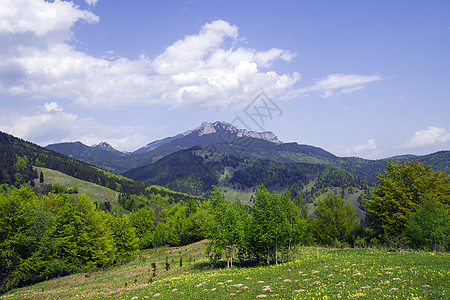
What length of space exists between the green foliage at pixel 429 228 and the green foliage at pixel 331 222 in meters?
22.5

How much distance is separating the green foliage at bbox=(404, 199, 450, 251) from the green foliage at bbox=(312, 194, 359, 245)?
2249 centimetres

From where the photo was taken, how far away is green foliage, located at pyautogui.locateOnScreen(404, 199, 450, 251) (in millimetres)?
42844

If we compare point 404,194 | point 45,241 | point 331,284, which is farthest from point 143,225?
point 331,284

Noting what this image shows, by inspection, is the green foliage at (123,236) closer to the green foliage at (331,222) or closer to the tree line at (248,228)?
the tree line at (248,228)

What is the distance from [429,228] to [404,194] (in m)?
11.1

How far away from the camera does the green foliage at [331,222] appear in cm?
6919

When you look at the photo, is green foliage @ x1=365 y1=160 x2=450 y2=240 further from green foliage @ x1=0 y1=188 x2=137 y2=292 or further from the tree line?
green foliage @ x1=0 y1=188 x2=137 y2=292

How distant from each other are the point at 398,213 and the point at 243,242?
35.7 m

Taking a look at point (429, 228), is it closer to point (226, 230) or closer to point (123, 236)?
point (226, 230)

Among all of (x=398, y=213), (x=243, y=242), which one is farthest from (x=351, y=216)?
(x=243, y=242)

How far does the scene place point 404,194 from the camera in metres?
52.7

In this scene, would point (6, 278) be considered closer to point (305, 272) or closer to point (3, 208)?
point (3, 208)

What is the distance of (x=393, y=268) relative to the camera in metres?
24.0

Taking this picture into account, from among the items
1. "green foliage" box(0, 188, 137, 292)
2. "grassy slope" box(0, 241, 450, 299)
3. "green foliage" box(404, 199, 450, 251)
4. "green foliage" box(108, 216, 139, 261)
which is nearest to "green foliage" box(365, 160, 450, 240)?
"green foliage" box(404, 199, 450, 251)
